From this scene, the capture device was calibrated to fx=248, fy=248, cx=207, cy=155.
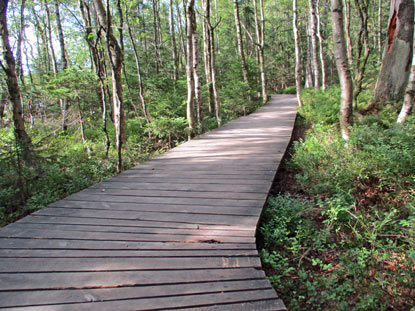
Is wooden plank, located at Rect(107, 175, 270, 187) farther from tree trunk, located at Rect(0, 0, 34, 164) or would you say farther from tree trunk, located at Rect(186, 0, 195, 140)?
tree trunk, located at Rect(186, 0, 195, 140)

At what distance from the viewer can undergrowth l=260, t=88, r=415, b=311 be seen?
2.25 meters

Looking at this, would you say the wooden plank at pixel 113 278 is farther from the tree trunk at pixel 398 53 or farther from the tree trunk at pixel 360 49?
the tree trunk at pixel 398 53

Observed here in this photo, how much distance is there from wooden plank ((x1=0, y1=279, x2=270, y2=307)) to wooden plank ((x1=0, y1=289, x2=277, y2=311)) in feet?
0.12

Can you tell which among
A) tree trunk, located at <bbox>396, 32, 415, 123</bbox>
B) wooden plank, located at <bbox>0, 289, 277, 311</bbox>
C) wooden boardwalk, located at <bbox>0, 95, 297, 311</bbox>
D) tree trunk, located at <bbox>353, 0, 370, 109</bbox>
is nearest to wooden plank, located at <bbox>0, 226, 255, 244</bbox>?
wooden boardwalk, located at <bbox>0, 95, 297, 311</bbox>

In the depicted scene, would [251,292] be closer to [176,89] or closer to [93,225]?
[93,225]

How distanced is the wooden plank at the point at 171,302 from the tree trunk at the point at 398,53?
9820 millimetres

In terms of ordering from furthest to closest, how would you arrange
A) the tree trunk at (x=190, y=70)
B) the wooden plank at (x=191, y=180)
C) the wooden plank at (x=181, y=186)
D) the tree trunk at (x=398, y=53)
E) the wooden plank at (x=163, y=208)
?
the tree trunk at (x=190, y=70)
the tree trunk at (x=398, y=53)
the wooden plank at (x=191, y=180)
the wooden plank at (x=181, y=186)
the wooden plank at (x=163, y=208)

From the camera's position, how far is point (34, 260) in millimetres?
2311

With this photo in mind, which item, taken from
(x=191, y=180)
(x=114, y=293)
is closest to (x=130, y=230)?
(x=114, y=293)

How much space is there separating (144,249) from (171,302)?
740 millimetres

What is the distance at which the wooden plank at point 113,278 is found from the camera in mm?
1983

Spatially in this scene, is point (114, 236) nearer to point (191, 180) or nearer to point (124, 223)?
point (124, 223)

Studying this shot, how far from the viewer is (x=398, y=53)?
8.80m

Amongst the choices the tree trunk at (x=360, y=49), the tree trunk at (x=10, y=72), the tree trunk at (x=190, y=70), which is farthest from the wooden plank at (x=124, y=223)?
the tree trunk at (x=360, y=49)
